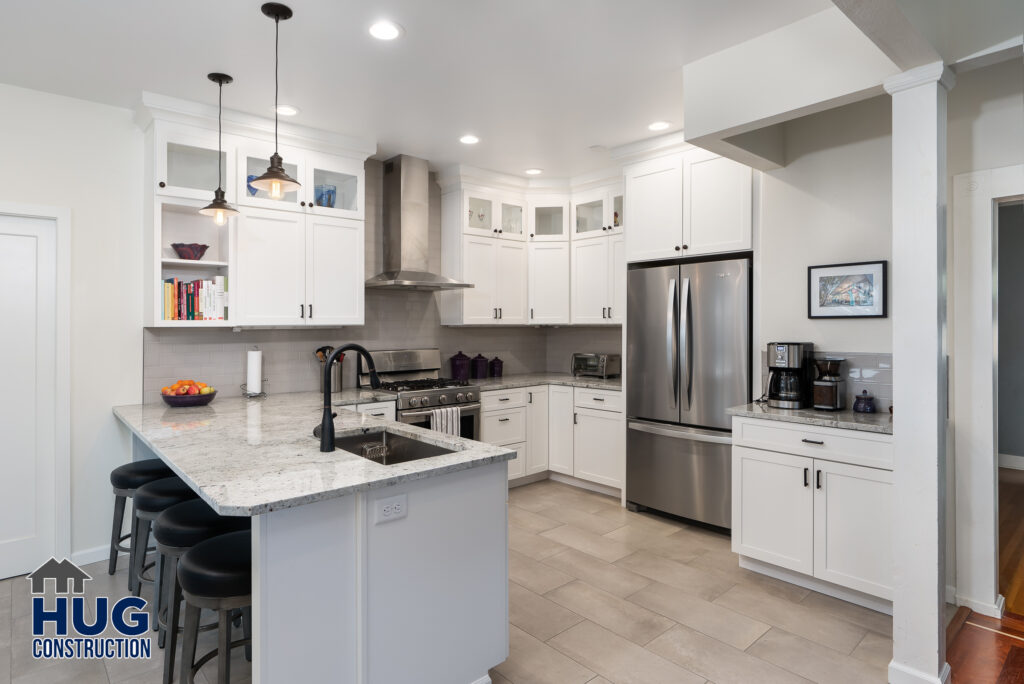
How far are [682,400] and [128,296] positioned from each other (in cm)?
368

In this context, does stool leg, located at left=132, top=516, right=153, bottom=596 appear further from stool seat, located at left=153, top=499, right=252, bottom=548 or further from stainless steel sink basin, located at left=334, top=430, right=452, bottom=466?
stainless steel sink basin, located at left=334, top=430, right=452, bottom=466

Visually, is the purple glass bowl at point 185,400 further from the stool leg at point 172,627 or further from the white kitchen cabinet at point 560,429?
the white kitchen cabinet at point 560,429

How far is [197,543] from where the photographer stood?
212 centimetres

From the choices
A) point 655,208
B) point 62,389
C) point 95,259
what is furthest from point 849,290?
point 62,389

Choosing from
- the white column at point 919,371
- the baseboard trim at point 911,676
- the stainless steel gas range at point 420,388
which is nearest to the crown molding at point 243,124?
the stainless steel gas range at point 420,388

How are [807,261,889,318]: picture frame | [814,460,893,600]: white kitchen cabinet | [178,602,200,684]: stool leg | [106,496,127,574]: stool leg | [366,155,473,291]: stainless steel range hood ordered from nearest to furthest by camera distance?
[178,602,200,684]: stool leg → [814,460,893,600]: white kitchen cabinet → [106,496,127,574]: stool leg → [807,261,889,318]: picture frame → [366,155,473,291]: stainless steel range hood

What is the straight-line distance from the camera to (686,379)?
3932 mm

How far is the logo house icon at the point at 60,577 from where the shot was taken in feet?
10.1

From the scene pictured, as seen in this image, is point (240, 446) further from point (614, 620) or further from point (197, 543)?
point (614, 620)

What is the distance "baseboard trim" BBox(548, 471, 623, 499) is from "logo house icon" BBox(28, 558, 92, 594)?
11.3 feet

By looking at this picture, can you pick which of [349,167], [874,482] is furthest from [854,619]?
[349,167]

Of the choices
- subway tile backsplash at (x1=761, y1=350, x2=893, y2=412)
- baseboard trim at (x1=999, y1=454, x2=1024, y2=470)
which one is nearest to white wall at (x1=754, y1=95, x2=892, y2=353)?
subway tile backsplash at (x1=761, y1=350, x2=893, y2=412)

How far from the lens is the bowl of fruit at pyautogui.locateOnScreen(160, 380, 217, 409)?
3.37m

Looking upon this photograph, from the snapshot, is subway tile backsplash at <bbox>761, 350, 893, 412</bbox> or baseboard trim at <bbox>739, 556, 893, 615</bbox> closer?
baseboard trim at <bbox>739, 556, 893, 615</bbox>
